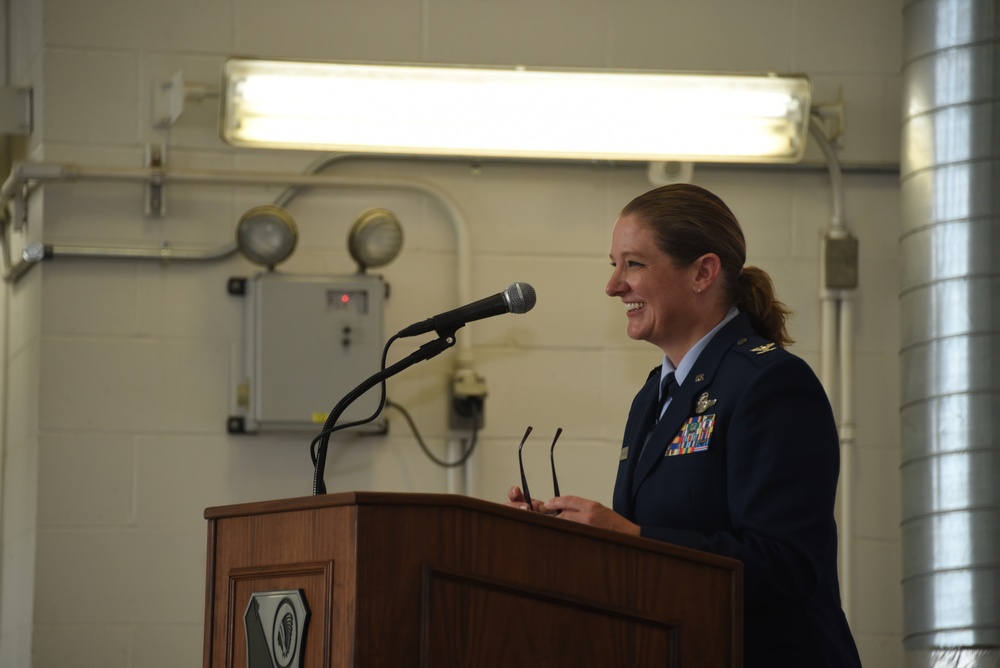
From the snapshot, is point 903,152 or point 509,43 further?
point 509,43

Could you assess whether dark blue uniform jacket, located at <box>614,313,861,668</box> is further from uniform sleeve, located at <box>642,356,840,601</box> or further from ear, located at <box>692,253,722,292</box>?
ear, located at <box>692,253,722,292</box>

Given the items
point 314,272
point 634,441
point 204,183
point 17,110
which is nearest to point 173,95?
point 204,183

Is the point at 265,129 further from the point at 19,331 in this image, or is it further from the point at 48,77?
the point at 19,331

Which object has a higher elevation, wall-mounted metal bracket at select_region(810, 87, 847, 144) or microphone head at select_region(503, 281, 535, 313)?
wall-mounted metal bracket at select_region(810, 87, 847, 144)

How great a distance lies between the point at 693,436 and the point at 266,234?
1737 millimetres

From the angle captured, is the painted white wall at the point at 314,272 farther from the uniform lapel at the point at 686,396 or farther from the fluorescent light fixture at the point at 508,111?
the uniform lapel at the point at 686,396

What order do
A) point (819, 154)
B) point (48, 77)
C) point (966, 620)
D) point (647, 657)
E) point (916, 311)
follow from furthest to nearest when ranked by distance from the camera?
1. point (819, 154)
2. point (48, 77)
3. point (916, 311)
4. point (966, 620)
5. point (647, 657)

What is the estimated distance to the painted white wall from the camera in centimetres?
377

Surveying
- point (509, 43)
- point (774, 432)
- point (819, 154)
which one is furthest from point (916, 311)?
point (774, 432)

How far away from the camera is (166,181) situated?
3.85 metres

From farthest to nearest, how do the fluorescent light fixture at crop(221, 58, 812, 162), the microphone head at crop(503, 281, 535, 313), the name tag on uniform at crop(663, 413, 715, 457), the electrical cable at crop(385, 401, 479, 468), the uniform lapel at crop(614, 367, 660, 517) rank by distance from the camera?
the electrical cable at crop(385, 401, 479, 468) < the fluorescent light fixture at crop(221, 58, 812, 162) < the uniform lapel at crop(614, 367, 660, 517) < the name tag on uniform at crop(663, 413, 715, 457) < the microphone head at crop(503, 281, 535, 313)

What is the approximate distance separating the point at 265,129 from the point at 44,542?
3.92 feet

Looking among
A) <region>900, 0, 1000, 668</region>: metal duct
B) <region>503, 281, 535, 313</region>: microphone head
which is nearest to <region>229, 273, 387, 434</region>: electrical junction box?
<region>900, 0, 1000, 668</region>: metal duct

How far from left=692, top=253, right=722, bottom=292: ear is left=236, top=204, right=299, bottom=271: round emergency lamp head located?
60.4 inches
